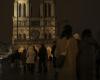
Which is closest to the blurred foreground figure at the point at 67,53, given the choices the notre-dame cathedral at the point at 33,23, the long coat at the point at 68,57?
the long coat at the point at 68,57

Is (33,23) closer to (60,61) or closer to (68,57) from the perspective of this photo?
(68,57)

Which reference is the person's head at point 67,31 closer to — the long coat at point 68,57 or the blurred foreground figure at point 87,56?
the long coat at point 68,57

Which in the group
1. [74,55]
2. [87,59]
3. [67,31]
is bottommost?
[87,59]

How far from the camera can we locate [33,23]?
328 ft

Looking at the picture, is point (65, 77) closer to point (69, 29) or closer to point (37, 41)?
point (69, 29)

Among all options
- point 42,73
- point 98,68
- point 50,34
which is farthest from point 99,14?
point 50,34

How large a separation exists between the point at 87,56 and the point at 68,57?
123cm

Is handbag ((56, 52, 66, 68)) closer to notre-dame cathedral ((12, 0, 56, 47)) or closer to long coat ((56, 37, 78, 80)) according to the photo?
long coat ((56, 37, 78, 80))

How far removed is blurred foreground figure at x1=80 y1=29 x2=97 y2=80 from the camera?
37.9 ft

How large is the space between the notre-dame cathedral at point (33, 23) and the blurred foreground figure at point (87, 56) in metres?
81.9

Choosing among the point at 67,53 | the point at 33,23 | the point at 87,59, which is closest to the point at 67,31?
the point at 67,53

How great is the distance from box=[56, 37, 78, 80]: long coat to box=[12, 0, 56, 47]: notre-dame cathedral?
8305 centimetres

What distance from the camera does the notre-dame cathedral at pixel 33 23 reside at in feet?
315

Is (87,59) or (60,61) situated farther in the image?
(87,59)
